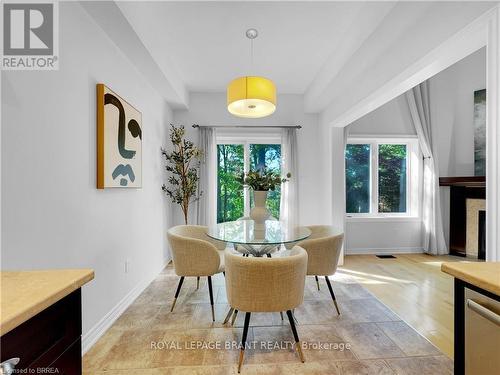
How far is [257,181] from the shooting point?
8.53ft

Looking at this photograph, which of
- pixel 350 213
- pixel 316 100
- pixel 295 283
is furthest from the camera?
pixel 350 213

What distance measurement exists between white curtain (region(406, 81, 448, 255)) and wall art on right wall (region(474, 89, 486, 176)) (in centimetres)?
57

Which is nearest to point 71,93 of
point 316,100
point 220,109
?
point 220,109

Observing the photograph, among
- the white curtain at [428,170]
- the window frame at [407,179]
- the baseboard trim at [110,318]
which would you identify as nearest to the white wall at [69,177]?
the baseboard trim at [110,318]

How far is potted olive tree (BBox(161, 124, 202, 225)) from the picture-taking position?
4.02m

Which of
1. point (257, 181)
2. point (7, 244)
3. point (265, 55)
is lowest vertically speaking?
point (7, 244)

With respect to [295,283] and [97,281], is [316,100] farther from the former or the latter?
[97,281]

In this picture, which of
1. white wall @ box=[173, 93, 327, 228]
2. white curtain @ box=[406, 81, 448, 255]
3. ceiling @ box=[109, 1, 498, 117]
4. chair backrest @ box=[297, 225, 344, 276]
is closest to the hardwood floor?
white curtain @ box=[406, 81, 448, 255]

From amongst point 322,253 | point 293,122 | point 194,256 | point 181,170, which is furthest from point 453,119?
point 194,256

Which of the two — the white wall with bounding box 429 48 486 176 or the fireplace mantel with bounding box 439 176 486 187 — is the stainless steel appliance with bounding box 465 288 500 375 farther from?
the white wall with bounding box 429 48 486 176

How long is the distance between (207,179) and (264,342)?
2.81 metres

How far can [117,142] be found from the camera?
7.80ft

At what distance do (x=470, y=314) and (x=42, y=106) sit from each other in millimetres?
2318

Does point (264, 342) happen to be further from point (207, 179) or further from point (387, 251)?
point (387, 251)
